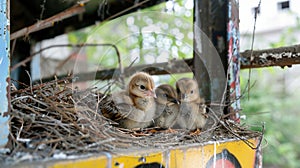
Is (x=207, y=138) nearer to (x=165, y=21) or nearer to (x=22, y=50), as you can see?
(x=165, y=21)

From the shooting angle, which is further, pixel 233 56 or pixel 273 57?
pixel 233 56

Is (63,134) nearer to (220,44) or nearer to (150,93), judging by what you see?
(150,93)

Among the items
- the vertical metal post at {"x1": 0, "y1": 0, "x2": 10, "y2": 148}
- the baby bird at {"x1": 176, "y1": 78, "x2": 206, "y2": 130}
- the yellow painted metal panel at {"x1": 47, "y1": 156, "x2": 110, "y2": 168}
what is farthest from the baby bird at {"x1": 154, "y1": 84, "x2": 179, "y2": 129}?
the vertical metal post at {"x1": 0, "y1": 0, "x2": 10, "y2": 148}

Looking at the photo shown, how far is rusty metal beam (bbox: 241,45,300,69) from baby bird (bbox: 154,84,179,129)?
59 cm

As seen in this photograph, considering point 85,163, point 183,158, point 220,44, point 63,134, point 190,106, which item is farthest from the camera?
point 220,44

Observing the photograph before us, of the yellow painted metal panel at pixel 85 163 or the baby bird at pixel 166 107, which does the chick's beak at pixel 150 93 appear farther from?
the yellow painted metal panel at pixel 85 163

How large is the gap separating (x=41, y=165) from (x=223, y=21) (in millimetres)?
1791

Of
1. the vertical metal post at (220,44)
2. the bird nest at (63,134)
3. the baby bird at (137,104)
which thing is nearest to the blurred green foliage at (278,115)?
the vertical metal post at (220,44)

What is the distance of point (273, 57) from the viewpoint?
224cm

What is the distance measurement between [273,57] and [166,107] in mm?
812

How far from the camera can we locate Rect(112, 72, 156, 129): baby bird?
6.66 feet

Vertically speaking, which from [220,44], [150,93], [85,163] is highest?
[220,44]

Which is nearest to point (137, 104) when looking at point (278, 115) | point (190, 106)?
point (190, 106)

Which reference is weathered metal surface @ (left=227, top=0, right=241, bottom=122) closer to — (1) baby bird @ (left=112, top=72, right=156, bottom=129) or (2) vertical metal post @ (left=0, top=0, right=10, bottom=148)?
(1) baby bird @ (left=112, top=72, right=156, bottom=129)
